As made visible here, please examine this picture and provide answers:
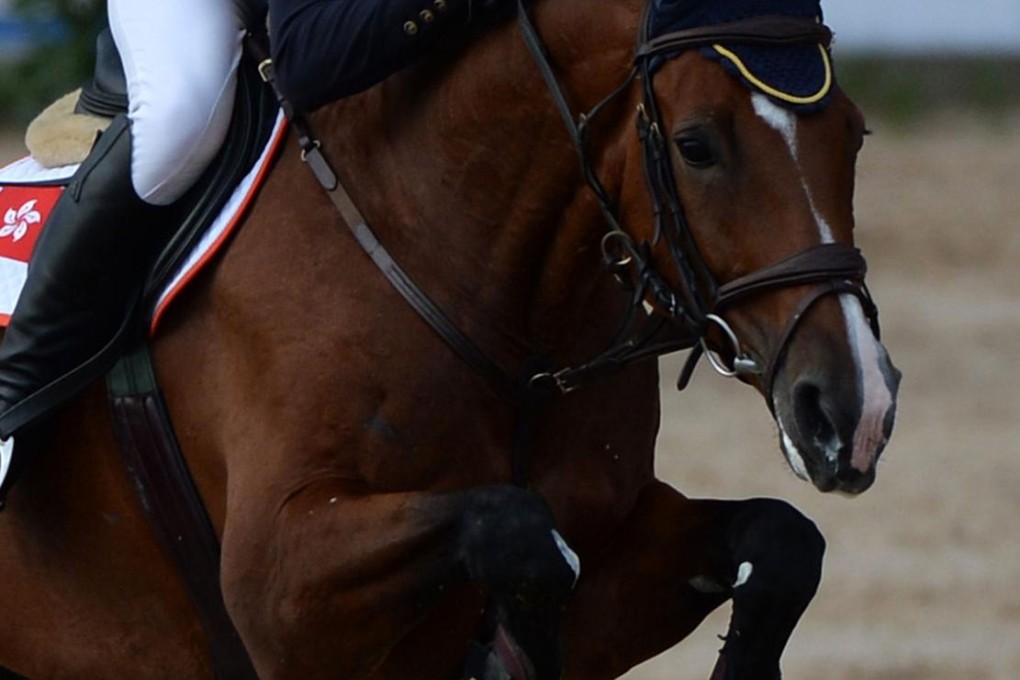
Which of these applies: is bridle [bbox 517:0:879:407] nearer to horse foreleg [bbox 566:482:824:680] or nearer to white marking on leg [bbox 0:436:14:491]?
horse foreleg [bbox 566:482:824:680]

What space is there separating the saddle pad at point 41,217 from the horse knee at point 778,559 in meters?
1.12

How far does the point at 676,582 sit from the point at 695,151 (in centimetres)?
99

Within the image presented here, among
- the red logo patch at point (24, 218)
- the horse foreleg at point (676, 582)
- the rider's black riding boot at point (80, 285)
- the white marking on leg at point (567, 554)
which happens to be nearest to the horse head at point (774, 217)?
the white marking on leg at point (567, 554)

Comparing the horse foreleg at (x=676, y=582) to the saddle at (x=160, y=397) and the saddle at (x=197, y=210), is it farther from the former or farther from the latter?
the saddle at (x=197, y=210)

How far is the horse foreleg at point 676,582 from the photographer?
4.04 m

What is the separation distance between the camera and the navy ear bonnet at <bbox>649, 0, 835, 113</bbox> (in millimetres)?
3537

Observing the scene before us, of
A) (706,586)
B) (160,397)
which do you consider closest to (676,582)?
(706,586)

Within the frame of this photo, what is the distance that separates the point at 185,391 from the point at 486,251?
67 centimetres

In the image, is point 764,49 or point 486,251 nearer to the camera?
point 764,49

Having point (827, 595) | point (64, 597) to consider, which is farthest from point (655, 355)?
point (827, 595)

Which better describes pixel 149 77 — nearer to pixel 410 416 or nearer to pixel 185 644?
pixel 410 416

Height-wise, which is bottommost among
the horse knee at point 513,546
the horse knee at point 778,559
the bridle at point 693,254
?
the horse knee at point 778,559

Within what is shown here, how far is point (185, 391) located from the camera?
431 cm

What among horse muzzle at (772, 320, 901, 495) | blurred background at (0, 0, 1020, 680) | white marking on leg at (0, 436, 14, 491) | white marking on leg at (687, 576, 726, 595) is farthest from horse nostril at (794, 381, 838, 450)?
blurred background at (0, 0, 1020, 680)
